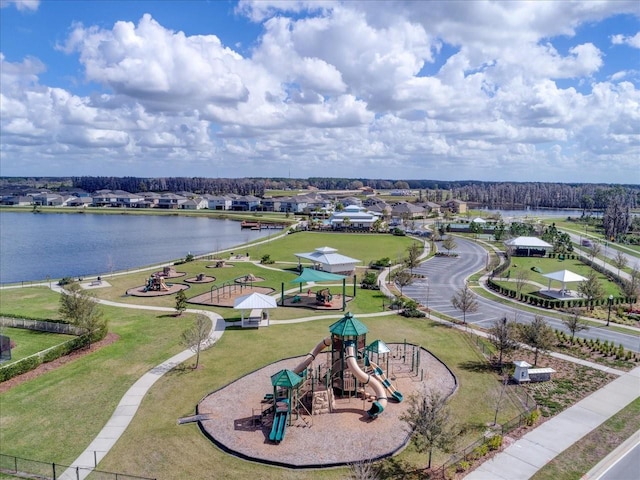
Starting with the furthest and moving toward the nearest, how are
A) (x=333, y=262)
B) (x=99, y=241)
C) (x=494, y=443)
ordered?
(x=99, y=241), (x=333, y=262), (x=494, y=443)

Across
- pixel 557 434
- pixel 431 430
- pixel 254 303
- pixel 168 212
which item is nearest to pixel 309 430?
pixel 431 430

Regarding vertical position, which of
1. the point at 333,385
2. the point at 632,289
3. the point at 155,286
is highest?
the point at 632,289

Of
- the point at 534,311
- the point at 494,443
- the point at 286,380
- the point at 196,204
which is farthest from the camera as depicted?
the point at 196,204

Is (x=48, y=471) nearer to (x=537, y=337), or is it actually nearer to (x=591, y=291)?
(x=537, y=337)

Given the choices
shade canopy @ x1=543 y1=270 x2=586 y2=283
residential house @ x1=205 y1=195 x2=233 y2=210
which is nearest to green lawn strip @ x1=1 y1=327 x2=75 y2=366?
shade canopy @ x1=543 y1=270 x2=586 y2=283

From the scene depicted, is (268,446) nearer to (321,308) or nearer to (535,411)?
(535,411)

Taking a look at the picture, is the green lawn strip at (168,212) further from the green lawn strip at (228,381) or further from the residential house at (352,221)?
the green lawn strip at (228,381)

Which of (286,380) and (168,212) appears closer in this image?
(286,380)

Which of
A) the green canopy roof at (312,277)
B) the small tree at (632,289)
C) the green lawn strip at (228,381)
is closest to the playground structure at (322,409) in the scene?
the green lawn strip at (228,381)
